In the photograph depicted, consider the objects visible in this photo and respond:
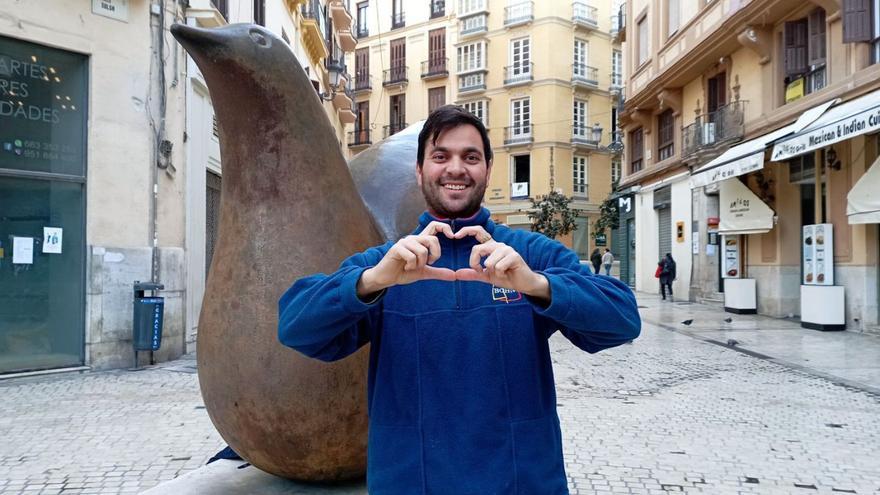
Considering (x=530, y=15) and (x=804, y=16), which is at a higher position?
(x=530, y=15)

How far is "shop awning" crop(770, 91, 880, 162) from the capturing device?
912cm

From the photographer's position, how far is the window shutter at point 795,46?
13180mm

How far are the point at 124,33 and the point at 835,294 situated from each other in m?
12.0

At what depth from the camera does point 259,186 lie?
2428 mm

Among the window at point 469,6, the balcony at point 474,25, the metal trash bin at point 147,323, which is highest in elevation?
the window at point 469,6

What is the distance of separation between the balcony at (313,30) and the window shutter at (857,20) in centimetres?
1165

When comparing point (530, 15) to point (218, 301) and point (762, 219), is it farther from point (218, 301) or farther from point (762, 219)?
point (218, 301)

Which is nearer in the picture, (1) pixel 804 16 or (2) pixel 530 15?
(1) pixel 804 16

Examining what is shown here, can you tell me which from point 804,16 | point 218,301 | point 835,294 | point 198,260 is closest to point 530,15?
point 804,16

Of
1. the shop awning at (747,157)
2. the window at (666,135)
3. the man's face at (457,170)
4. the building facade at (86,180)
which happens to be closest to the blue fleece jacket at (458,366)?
the man's face at (457,170)

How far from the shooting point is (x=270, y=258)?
2389mm

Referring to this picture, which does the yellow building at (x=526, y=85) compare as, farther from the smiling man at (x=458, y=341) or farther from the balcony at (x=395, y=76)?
the smiling man at (x=458, y=341)

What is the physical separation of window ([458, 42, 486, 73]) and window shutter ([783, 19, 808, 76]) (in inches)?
913

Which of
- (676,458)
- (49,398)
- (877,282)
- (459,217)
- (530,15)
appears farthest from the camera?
(530,15)
